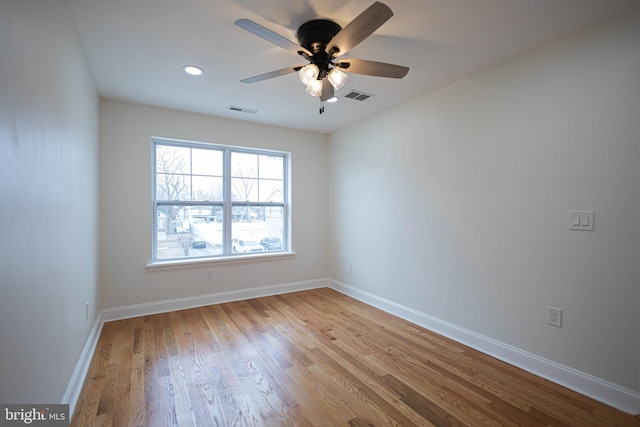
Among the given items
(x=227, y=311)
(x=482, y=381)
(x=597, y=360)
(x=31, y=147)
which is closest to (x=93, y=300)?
(x=227, y=311)

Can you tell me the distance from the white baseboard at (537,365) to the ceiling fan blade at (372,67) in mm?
2389

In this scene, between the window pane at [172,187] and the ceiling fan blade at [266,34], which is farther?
the window pane at [172,187]

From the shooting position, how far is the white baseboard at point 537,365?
6.03 ft

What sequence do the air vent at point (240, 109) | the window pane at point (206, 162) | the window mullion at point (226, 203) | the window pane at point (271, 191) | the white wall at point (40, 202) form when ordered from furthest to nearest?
the window pane at point (271, 191) < the window mullion at point (226, 203) < the window pane at point (206, 162) < the air vent at point (240, 109) < the white wall at point (40, 202)

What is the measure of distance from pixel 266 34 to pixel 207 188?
269 cm

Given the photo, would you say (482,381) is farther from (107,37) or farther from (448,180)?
(107,37)

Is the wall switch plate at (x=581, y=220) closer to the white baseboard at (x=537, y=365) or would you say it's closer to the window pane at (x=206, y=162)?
the white baseboard at (x=537, y=365)

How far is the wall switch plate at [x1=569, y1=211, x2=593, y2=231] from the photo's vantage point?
1993 mm

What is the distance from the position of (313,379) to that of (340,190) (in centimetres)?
285

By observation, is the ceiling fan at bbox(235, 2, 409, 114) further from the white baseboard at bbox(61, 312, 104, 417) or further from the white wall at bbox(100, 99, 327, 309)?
the white baseboard at bbox(61, 312, 104, 417)

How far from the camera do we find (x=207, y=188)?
12.8ft

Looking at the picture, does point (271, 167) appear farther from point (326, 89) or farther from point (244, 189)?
point (326, 89)

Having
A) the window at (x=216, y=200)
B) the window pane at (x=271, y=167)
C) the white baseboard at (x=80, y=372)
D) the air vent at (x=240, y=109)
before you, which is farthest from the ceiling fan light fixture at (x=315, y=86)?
the white baseboard at (x=80, y=372)

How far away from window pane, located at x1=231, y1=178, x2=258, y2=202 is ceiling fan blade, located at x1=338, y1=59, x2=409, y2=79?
8.56 ft
